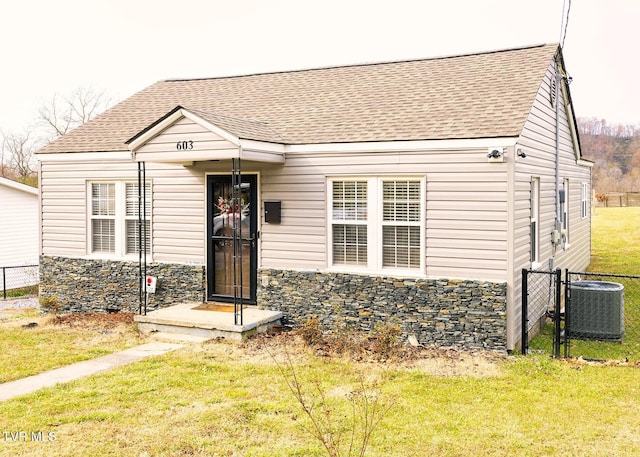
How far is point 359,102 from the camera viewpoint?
34.7ft

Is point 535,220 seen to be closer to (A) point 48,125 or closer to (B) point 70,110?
(A) point 48,125

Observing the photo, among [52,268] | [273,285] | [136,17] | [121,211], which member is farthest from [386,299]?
[136,17]

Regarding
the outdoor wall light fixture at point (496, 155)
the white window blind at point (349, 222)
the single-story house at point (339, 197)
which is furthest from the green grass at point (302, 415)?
the outdoor wall light fixture at point (496, 155)

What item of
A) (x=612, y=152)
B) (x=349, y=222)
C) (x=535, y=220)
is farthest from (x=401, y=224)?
(x=612, y=152)

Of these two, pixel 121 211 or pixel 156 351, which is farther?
pixel 121 211

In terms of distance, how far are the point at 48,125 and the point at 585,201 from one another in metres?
38.3

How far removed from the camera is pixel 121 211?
438 inches

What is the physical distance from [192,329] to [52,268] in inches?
169

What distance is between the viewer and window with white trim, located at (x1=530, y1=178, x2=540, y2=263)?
9.64 m

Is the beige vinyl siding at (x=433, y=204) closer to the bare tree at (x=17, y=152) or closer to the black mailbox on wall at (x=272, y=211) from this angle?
the black mailbox on wall at (x=272, y=211)

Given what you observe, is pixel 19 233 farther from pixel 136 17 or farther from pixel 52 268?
pixel 136 17

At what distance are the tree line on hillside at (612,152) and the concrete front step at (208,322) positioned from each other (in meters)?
55.6

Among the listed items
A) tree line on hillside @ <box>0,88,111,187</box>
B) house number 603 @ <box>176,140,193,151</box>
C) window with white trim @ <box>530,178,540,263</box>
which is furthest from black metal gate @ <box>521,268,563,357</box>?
tree line on hillside @ <box>0,88,111,187</box>

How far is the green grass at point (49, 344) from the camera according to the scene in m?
7.64
